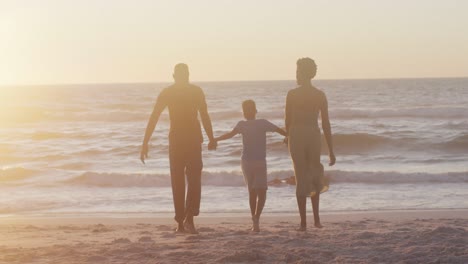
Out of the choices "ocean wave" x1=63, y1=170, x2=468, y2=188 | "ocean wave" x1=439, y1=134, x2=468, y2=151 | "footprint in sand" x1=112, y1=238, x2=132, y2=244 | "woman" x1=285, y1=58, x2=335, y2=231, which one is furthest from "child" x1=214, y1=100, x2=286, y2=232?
"ocean wave" x1=439, y1=134, x2=468, y2=151

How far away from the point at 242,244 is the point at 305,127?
1411 millimetres

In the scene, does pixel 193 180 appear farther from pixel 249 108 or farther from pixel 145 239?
pixel 249 108

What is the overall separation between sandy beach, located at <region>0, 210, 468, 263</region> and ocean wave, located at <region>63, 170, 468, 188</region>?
6111 mm

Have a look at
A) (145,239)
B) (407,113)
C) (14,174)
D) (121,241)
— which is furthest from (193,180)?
(407,113)

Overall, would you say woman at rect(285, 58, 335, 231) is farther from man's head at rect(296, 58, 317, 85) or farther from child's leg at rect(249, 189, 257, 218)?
child's leg at rect(249, 189, 257, 218)

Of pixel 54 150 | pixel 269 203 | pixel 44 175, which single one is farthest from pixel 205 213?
pixel 54 150

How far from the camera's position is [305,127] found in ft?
25.4

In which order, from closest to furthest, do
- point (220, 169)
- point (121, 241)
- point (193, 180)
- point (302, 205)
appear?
point (121, 241) → point (193, 180) → point (302, 205) → point (220, 169)

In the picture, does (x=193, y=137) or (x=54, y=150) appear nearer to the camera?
(x=193, y=137)

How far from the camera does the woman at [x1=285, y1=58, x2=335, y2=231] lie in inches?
305

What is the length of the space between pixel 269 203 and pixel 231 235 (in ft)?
15.0

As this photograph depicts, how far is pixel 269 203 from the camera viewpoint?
12.5m


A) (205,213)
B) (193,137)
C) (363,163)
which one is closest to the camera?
(193,137)

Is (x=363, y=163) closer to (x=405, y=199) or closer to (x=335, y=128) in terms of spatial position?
(x=405, y=199)
